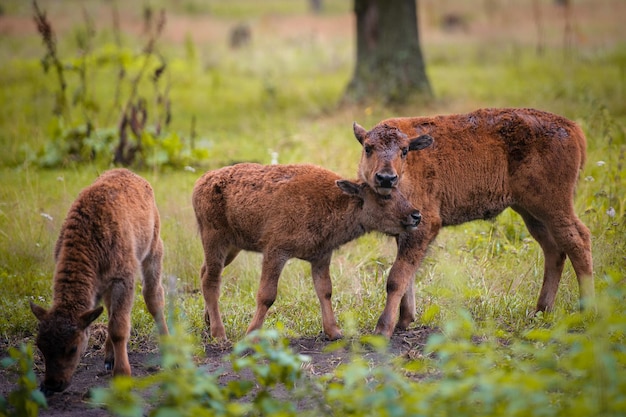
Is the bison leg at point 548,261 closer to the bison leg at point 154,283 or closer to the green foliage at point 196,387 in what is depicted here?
the green foliage at point 196,387

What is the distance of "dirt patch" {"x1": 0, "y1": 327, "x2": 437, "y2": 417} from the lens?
674 cm

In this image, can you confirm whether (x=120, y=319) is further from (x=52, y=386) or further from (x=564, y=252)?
(x=564, y=252)

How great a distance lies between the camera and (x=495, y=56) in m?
25.4

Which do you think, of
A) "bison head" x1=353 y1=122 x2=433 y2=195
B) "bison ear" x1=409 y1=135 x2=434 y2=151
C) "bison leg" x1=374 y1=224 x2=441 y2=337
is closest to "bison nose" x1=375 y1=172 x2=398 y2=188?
"bison head" x1=353 y1=122 x2=433 y2=195

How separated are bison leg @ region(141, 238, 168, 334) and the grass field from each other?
0.55 meters

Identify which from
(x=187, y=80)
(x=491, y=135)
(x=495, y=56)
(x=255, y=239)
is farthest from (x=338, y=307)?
(x=495, y=56)

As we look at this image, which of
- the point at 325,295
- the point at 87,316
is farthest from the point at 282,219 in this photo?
the point at 87,316

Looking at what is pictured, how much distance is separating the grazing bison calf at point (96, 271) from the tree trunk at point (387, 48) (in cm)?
1112

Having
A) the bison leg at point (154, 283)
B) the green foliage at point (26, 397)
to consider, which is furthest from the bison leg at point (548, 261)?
the green foliage at point (26, 397)

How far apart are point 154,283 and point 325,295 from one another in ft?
5.27

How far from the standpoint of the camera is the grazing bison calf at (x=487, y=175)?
820 cm

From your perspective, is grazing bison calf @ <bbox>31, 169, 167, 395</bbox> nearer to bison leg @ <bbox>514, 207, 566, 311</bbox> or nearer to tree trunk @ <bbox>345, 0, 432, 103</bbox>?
bison leg @ <bbox>514, 207, 566, 311</bbox>

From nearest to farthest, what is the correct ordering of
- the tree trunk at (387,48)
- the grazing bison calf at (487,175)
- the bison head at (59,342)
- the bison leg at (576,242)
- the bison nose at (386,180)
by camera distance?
1. the bison head at (59,342)
2. the bison nose at (386,180)
3. the grazing bison calf at (487,175)
4. the bison leg at (576,242)
5. the tree trunk at (387,48)

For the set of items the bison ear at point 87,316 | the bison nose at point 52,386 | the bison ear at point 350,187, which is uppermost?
the bison ear at point 350,187
